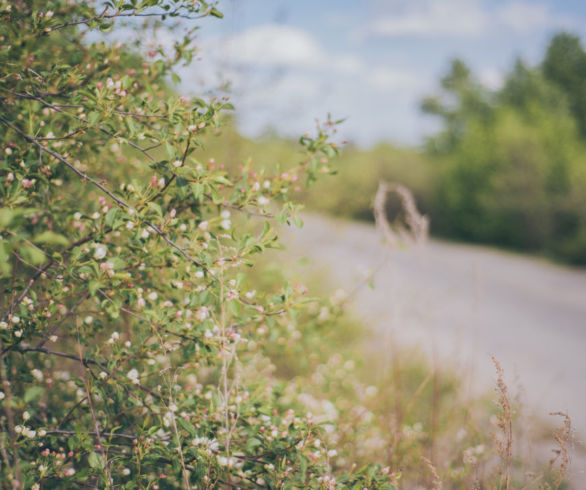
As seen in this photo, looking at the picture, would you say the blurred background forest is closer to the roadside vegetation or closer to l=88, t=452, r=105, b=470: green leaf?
the roadside vegetation

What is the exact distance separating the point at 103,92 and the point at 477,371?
5095mm

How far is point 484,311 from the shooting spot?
25.5 ft

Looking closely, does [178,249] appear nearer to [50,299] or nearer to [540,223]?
[50,299]

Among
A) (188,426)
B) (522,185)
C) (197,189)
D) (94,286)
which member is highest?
(522,185)

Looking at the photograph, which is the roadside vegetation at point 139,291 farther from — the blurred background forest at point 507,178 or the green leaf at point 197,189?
the blurred background forest at point 507,178


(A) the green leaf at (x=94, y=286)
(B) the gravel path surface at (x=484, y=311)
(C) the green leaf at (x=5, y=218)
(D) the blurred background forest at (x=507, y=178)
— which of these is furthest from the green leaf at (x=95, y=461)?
(D) the blurred background forest at (x=507, y=178)

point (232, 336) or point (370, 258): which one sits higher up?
point (232, 336)

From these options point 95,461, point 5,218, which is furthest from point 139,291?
point 5,218

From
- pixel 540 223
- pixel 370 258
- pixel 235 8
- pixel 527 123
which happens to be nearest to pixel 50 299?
pixel 235 8

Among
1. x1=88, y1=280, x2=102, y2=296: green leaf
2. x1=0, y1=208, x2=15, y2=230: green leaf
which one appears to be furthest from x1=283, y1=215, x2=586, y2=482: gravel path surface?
x1=0, y1=208, x2=15, y2=230: green leaf

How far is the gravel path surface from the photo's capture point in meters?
4.15

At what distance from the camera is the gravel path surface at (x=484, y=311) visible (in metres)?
4.15

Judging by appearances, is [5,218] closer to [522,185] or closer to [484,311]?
[484,311]

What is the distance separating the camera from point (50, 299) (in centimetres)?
177
